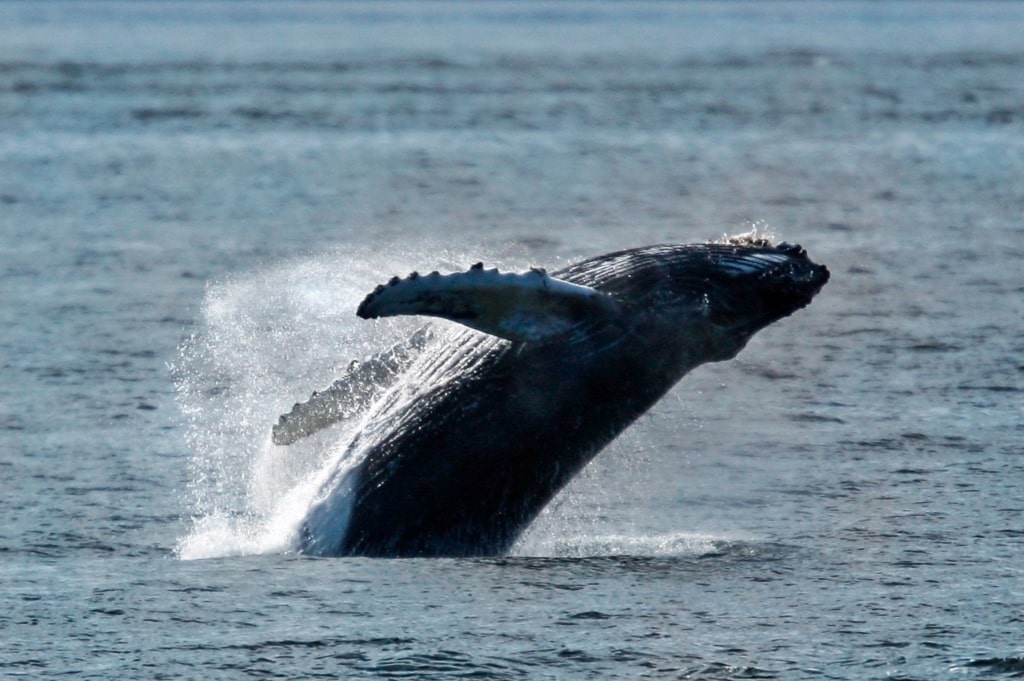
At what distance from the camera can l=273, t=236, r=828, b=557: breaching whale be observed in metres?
10.1

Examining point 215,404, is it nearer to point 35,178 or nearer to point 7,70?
point 35,178

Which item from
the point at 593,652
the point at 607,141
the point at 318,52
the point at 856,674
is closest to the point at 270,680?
the point at 593,652

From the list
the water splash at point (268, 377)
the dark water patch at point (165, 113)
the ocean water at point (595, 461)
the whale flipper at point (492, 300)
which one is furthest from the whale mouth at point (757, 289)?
the dark water patch at point (165, 113)

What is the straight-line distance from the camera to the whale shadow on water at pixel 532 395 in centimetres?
1009

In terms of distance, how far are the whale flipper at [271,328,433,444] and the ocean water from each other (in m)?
0.40

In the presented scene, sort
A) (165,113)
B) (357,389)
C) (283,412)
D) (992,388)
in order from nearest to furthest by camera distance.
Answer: (357,389), (283,412), (992,388), (165,113)

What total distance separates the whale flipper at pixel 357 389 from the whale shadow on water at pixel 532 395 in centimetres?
49

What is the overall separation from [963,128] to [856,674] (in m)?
25.1

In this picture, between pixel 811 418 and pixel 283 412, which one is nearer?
pixel 811 418

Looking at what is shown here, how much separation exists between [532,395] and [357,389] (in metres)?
1.51

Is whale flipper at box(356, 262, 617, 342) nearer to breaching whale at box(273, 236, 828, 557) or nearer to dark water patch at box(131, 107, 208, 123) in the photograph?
breaching whale at box(273, 236, 828, 557)

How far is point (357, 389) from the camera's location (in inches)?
444

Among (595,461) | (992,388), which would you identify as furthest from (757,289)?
(992,388)

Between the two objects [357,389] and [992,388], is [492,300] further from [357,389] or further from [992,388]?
[992,388]
